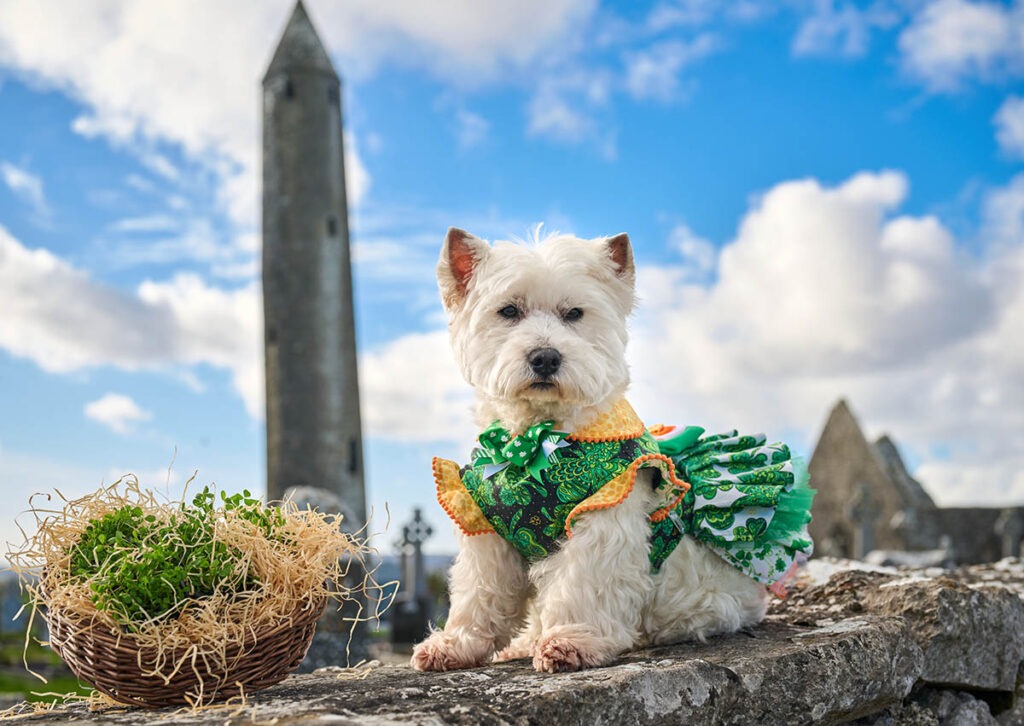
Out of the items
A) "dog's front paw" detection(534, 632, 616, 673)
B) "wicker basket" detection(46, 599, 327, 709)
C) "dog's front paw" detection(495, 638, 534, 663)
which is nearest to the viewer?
"wicker basket" detection(46, 599, 327, 709)

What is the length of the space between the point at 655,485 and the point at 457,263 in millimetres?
1146

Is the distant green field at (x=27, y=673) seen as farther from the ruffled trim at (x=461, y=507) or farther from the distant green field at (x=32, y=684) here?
the ruffled trim at (x=461, y=507)

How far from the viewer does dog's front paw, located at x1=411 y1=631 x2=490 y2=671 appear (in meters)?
3.27

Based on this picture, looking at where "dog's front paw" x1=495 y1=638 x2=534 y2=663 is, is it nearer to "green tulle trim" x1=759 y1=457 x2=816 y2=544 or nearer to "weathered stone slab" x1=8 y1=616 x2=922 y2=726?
"weathered stone slab" x1=8 y1=616 x2=922 y2=726

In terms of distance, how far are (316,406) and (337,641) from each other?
1194 centimetres

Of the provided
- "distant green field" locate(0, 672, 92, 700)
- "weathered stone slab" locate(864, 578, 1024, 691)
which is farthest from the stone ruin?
"weathered stone slab" locate(864, 578, 1024, 691)

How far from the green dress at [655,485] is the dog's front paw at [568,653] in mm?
380

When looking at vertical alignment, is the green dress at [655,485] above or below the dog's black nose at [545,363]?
below

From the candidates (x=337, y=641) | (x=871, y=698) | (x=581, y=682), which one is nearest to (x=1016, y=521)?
(x=337, y=641)

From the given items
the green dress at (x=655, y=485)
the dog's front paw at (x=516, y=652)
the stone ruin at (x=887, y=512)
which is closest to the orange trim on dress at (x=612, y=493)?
the green dress at (x=655, y=485)

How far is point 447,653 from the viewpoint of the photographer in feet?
10.8

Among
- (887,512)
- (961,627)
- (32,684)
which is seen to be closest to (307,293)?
(32,684)

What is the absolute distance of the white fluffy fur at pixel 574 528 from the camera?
10.2 feet

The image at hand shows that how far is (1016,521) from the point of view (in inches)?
854
